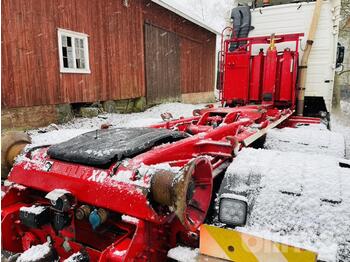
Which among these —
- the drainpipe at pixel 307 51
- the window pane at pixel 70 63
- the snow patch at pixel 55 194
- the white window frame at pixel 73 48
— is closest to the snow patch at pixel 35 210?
the snow patch at pixel 55 194

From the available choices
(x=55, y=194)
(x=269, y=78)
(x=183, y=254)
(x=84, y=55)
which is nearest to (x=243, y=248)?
(x=183, y=254)

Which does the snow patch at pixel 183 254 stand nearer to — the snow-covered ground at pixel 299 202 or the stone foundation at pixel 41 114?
the snow-covered ground at pixel 299 202

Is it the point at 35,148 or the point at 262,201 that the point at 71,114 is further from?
the point at 262,201

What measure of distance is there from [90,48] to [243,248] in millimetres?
11126

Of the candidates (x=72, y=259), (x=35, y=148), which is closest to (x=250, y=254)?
(x=72, y=259)

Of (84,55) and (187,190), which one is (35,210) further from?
(84,55)

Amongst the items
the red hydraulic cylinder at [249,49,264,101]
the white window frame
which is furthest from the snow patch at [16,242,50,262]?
the white window frame

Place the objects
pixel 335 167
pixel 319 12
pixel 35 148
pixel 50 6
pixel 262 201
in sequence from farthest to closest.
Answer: pixel 50 6, pixel 319 12, pixel 35 148, pixel 335 167, pixel 262 201

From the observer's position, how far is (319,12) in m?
5.60

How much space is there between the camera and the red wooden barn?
885cm

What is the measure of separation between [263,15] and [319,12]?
1066 millimetres

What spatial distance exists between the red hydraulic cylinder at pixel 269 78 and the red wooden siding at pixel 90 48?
7.02 m

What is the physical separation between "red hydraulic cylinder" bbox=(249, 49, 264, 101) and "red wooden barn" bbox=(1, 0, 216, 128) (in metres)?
6.74

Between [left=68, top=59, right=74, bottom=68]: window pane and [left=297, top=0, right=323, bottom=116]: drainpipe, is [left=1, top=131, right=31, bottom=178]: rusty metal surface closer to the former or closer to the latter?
[left=297, top=0, right=323, bottom=116]: drainpipe
